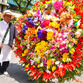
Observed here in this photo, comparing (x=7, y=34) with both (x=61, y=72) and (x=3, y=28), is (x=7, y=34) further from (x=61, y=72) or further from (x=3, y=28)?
(x=61, y=72)

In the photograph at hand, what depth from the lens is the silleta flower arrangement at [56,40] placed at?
99.7 inches

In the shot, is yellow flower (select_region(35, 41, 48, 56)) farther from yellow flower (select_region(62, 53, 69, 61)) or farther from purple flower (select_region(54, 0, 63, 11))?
purple flower (select_region(54, 0, 63, 11))

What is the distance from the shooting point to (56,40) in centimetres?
247

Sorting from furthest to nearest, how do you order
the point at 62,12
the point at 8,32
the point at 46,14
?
the point at 8,32 → the point at 46,14 → the point at 62,12

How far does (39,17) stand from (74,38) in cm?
96

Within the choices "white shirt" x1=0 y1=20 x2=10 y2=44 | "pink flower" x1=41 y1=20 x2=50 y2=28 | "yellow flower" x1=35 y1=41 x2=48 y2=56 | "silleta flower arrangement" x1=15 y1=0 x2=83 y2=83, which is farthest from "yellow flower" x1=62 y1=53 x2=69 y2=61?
"white shirt" x1=0 y1=20 x2=10 y2=44

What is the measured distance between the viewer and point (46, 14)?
112 inches

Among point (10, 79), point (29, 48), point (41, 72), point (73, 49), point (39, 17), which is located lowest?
point (10, 79)

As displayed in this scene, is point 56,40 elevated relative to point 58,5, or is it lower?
lower

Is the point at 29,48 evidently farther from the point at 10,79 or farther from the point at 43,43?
the point at 10,79

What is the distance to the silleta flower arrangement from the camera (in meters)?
2.53

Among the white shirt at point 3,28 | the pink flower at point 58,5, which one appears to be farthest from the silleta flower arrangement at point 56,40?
the white shirt at point 3,28

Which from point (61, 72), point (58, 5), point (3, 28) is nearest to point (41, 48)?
point (61, 72)

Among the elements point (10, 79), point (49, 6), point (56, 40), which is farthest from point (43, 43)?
point (10, 79)
